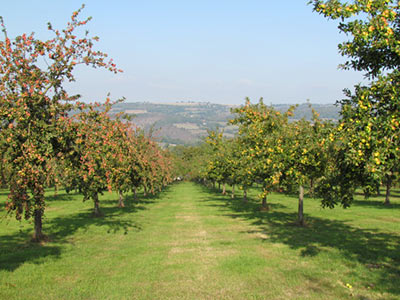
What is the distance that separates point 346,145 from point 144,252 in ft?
31.9

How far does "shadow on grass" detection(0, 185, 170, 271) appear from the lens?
45.1 ft

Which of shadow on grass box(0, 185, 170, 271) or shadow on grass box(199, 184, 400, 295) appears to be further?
shadow on grass box(0, 185, 170, 271)

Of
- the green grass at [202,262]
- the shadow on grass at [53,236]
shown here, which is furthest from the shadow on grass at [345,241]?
the shadow on grass at [53,236]

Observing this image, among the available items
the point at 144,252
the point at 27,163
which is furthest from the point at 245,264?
the point at 27,163

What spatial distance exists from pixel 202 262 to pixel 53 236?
954cm

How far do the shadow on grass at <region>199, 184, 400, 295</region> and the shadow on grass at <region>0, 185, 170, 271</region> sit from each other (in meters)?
8.93

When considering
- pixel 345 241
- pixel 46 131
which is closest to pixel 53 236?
pixel 46 131

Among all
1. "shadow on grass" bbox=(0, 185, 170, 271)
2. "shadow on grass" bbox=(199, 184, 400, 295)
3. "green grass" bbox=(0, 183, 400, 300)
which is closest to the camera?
"green grass" bbox=(0, 183, 400, 300)

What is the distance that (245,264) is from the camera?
12.9 meters

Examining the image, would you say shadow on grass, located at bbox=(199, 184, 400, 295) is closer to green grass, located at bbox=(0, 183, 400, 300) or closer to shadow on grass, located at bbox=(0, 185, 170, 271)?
green grass, located at bbox=(0, 183, 400, 300)

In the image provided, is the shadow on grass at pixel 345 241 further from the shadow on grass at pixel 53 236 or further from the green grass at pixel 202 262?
the shadow on grass at pixel 53 236

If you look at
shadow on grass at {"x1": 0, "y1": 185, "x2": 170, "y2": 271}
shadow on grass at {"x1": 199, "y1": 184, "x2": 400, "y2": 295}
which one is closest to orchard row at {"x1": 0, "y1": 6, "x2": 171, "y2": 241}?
shadow on grass at {"x1": 0, "y1": 185, "x2": 170, "y2": 271}

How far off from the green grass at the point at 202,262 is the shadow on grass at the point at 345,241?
0.04m

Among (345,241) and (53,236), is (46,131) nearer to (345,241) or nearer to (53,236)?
(53,236)
